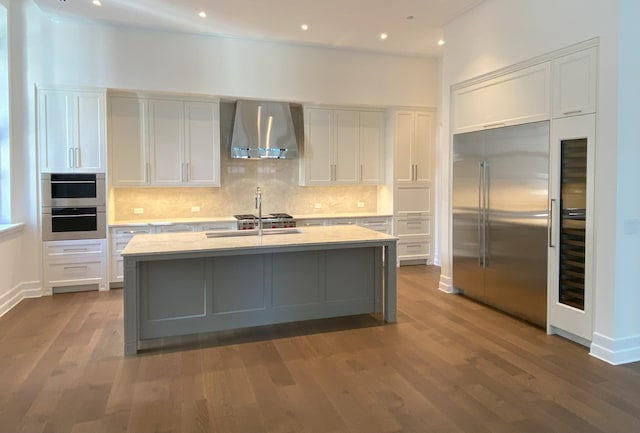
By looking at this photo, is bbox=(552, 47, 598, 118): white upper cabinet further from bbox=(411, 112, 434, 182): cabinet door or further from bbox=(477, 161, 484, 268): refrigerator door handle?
bbox=(411, 112, 434, 182): cabinet door

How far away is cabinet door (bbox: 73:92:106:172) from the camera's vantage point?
5.39 meters

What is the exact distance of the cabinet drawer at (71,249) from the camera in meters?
5.38

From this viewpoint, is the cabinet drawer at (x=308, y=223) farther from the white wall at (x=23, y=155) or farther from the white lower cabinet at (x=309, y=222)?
the white wall at (x=23, y=155)

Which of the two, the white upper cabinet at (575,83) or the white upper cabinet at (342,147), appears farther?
the white upper cabinet at (342,147)

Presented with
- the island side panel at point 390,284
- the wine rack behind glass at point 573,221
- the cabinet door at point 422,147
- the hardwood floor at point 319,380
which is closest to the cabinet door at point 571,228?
the wine rack behind glass at point 573,221

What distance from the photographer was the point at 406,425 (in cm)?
252

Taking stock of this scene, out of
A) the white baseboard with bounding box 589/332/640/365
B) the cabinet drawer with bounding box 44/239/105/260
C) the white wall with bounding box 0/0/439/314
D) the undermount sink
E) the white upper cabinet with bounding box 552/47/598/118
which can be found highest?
the white wall with bounding box 0/0/439/314

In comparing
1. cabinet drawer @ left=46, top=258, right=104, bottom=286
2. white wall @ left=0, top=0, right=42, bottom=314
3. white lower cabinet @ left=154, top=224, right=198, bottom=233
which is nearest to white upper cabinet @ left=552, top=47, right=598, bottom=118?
white lower cabinet @ left=154, top=224, right=198, bottom=233

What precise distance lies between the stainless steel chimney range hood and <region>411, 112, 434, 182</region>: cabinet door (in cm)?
200

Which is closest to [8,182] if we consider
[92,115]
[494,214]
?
[92,115]

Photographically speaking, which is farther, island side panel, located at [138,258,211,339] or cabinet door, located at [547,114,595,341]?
island side panel, located at [138,258,211,339]

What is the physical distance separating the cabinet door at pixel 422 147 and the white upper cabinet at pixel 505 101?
179cm

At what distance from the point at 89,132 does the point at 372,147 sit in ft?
13.4

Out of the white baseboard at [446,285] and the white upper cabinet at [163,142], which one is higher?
the white upper cabinet at [163,142]
